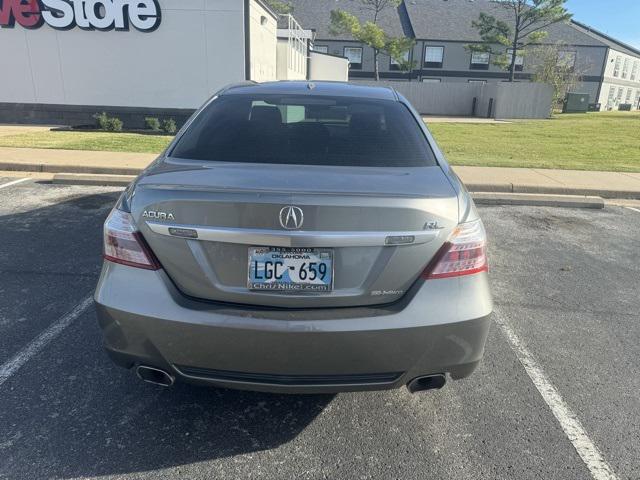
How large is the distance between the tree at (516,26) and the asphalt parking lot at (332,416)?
3977cm

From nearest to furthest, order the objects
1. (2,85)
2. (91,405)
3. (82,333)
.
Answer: (91,405), (82,333), (2,85)

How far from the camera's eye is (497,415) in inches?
104

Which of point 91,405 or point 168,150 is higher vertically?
point 168,150

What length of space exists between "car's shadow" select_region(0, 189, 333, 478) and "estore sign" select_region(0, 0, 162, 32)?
14.5 metres

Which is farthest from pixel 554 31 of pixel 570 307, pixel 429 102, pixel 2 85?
pixel 570 307

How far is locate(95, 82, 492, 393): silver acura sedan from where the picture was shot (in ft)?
6.59

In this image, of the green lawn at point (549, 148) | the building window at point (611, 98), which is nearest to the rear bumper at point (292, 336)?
the green lawn at point (549, 148)

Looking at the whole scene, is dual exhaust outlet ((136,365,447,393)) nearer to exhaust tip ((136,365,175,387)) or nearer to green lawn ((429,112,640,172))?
exhaust tip ((136,365,175,387))

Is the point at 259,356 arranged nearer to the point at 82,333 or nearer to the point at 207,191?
the point at 207,191

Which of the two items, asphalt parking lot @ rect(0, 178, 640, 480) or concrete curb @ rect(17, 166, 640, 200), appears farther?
concrete curb @ rect(17, 166, 640, 200)

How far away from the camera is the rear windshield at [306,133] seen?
256 centimetres

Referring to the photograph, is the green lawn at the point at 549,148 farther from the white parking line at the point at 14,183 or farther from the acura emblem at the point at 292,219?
the acura emblem at the point at 292,219

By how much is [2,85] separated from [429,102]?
26805 millimetres

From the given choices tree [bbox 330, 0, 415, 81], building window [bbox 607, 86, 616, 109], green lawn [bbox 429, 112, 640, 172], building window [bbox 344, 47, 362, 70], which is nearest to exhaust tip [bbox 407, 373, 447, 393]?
green lawn [bbox 429, 112, 640, 172]
